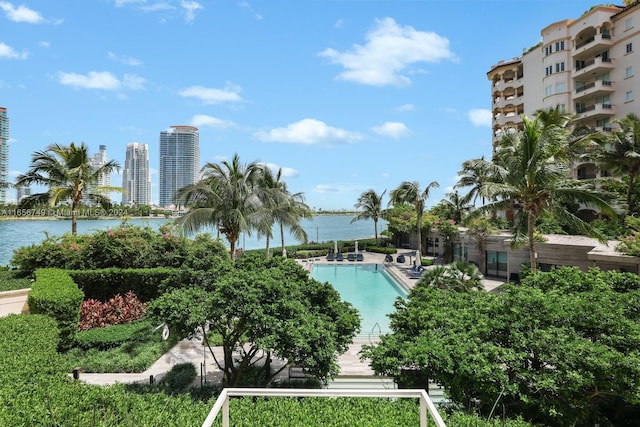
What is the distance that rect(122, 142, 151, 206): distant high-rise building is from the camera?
14962 cm

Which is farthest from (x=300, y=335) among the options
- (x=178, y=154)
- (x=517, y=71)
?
(x=178, y=154)

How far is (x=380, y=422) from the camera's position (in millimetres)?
5195

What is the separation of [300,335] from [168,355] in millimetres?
7366

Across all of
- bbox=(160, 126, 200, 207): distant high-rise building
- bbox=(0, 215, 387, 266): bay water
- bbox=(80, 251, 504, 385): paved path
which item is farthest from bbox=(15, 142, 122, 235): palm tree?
bbox=(160, 126, 200, 207): distant high-rise building

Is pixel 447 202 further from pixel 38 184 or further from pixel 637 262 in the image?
pixel 38 184

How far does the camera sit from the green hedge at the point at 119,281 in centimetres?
1412

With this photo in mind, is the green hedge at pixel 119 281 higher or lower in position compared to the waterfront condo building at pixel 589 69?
lower

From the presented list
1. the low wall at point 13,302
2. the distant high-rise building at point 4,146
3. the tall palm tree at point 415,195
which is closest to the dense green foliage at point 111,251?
the low wall at point 13,302

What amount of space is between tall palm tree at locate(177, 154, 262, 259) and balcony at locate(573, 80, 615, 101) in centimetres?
3294

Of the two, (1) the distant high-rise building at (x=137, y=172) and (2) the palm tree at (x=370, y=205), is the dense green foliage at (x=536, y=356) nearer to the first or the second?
(2) the palm tree at (x=370, y=205)

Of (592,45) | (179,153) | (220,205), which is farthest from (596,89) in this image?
(179,153)

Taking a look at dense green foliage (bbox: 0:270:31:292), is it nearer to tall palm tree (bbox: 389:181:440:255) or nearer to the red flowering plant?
the red flowering plant

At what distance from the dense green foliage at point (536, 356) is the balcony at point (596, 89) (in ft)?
110

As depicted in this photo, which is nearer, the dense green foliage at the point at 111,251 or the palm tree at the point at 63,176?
the dense green foliage at the point at 111,251
